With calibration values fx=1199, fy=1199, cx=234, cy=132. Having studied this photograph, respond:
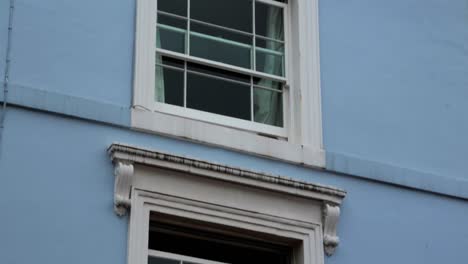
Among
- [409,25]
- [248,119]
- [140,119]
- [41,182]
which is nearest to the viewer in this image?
[41,182]

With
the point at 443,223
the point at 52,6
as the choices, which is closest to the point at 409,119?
the point at 443,223

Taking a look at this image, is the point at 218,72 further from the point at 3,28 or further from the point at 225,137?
the point at 3,28

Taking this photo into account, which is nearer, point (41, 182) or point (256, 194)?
point (41, 182)

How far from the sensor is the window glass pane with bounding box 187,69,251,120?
12.0 meters

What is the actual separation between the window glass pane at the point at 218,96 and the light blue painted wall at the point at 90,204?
66cm

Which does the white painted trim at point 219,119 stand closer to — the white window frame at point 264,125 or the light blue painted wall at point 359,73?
the white window frame at point 264,125

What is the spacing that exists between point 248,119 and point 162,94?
3.11 feet

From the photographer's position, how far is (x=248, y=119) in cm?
1215

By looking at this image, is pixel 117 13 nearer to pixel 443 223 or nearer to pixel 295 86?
pixel 295 86

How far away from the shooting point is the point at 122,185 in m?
10.9

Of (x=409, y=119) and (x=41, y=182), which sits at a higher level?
(x=409, y=119)

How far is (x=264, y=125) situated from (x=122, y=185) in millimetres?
1943

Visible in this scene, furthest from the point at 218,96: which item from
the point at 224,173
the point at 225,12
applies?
the point at 224,173

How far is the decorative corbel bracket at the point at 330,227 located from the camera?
1152 centimetres
